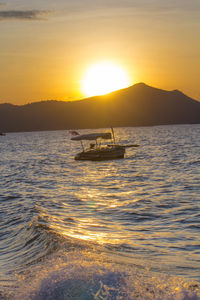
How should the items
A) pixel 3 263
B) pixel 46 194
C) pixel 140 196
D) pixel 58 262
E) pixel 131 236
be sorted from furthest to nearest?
pixel 46 194 < pixel 140 196 < pixel 131 236 < pixel 3 263 < pixel 58 262

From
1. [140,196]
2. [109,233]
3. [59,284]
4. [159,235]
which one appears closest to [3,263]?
[59,284]

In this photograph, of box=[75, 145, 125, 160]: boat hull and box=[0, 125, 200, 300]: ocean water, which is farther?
box=[75, 145, 125, 160]: boat hull

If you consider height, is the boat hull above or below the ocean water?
below

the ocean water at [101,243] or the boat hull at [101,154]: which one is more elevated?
the ocean water at [101,243]

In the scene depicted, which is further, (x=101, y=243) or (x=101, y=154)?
(x=101, y=154)

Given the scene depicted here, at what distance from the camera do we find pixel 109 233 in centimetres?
1460

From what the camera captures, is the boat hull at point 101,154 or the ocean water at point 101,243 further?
the boat hull at point 101,154

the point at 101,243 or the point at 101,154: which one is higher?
the point at 101,243

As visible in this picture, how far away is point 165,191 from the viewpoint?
81.7ft

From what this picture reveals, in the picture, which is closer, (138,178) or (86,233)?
(86,233)

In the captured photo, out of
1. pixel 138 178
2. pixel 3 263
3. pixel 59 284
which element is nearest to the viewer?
pixel 59 284

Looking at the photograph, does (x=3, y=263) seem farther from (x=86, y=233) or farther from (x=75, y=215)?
(x=75, y=215)

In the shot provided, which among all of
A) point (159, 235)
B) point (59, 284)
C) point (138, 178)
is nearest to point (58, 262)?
point (59, 284)

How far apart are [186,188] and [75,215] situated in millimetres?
10145
